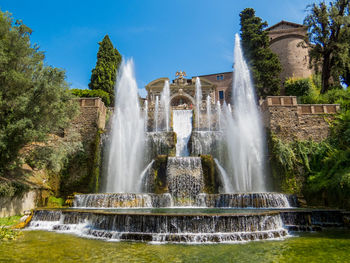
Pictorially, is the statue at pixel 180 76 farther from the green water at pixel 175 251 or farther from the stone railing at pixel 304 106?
the green water at pixel 175 251

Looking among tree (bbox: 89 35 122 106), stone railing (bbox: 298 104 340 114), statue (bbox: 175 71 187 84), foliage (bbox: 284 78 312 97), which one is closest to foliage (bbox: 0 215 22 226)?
stone railing (bbox: 298 104 340 114)

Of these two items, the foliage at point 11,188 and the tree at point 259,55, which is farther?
the tree at point 259,55

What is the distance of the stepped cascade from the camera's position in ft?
21.5

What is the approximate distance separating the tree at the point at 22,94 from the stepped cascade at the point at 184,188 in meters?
3.38

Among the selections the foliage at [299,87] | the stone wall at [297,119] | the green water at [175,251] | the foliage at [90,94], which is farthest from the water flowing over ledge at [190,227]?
the foliage at [299,87]

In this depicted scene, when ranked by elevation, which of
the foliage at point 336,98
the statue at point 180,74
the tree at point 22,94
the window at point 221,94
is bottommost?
the tree at point 22,94

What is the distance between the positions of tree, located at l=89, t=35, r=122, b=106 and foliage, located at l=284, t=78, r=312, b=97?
20285 millimetres

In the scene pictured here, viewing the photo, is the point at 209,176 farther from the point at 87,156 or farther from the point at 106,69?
the point at 106,69

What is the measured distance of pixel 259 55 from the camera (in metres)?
27.5

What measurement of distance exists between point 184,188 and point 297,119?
9194 mm

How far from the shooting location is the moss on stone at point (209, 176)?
1291 cm

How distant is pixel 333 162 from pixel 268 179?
346 centimetres

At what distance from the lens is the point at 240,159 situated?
1527 centimetres

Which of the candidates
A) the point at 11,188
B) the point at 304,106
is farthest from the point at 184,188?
the point at 304,106
